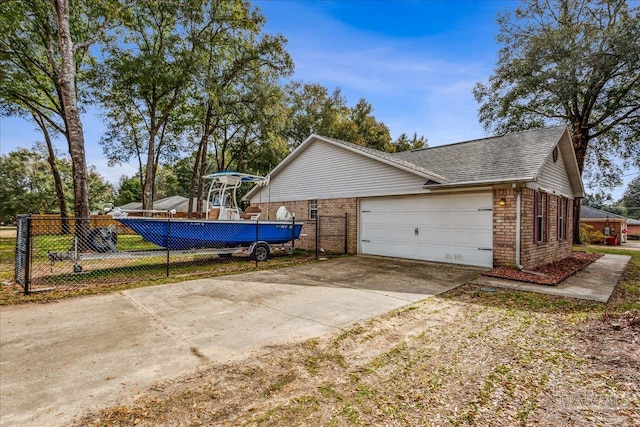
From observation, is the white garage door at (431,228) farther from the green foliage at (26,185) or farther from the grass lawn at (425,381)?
the green foliage at (26,185)

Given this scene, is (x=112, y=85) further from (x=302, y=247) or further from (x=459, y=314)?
(x=459, y=314)

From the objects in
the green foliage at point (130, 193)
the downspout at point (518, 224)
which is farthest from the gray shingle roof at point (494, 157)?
the green foliage at point (130, 193)

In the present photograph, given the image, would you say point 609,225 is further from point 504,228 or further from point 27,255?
point 27,255

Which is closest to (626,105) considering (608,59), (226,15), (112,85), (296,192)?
(608,59)

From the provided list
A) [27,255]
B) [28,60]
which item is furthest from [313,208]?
[28,60]

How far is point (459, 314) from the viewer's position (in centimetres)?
467

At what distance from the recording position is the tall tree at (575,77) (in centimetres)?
1569

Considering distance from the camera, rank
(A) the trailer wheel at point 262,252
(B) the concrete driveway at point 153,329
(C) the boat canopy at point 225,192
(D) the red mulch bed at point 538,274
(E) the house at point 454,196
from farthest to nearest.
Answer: (A) the trailer wheel at point 262,252 → (C) the boat canopy at point 225,192 → (E) the house at point 454,196 → (D) the red mulch bed at point 538,274 → (B) the concrete driveway at point 153,329

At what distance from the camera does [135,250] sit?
27.2 feet

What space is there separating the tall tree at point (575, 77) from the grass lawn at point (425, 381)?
17.9 m

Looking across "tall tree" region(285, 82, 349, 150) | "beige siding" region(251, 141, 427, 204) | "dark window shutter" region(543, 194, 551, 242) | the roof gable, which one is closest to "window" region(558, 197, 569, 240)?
the roof gable

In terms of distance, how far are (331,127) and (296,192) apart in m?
15.5

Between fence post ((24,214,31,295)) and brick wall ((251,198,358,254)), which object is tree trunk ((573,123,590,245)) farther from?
fence post ((24,214,31,295))

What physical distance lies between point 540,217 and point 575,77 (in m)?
12.9
